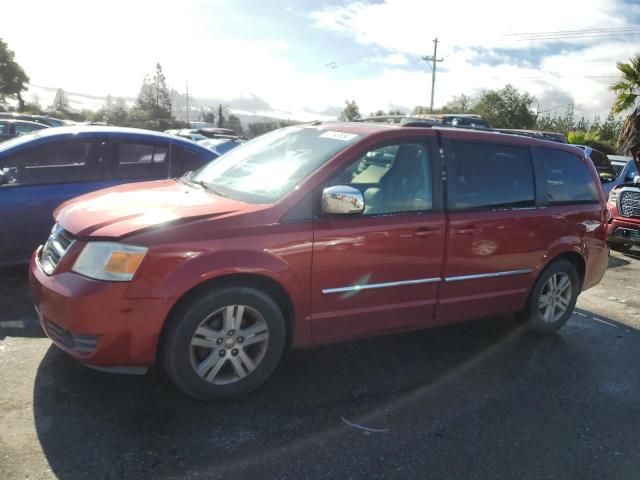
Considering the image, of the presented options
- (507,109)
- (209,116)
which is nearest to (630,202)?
(507,109)

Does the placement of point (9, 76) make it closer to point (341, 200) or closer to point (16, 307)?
point (16, 307)

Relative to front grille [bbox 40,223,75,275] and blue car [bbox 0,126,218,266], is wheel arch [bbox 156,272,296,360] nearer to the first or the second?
front grille [bbox 40,223,75,275]

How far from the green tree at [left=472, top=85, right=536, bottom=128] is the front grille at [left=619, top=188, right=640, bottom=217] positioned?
117ft

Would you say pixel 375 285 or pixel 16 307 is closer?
pixel 375 285

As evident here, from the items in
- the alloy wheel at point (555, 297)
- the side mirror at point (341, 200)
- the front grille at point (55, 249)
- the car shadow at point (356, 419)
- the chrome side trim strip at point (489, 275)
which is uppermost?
the side mirror at point (341, 200)

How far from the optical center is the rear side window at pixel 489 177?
3.90 meters

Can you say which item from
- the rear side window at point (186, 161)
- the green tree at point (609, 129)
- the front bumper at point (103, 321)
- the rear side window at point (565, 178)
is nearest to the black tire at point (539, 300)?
the rear side window at point (565, 178)

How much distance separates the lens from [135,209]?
10.3 feet

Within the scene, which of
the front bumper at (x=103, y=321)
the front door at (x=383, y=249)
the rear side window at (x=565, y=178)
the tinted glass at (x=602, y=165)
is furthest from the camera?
the tinted glass at (x=602, y=165)

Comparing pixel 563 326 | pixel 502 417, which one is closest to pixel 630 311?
pixel 563 326

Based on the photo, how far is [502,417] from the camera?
326 centimetres

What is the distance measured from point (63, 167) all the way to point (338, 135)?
10.4 feet

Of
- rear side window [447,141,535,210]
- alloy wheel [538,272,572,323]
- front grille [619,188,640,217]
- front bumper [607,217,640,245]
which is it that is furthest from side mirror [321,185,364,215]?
front grille [619,188,640,217]

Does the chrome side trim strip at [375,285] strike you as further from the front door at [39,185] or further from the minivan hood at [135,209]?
the front door at [39,185]
